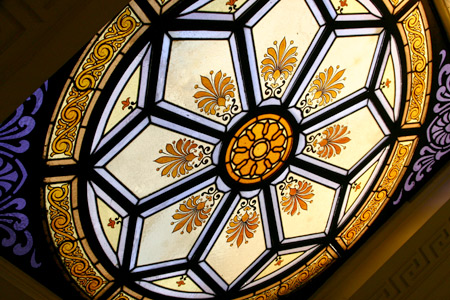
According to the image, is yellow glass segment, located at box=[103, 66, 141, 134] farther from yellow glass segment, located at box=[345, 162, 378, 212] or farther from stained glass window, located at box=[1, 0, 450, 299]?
yellow glass segment, located at box=[345, 162, 378, 212]

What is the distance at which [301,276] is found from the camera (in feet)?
11.1

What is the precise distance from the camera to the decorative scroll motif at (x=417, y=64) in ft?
9.07

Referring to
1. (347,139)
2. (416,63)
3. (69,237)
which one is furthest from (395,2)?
(69,237)

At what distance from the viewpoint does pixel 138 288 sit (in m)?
2.79

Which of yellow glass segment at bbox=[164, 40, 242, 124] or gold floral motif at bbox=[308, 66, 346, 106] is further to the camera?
gold floral motif at bbox=[308, 66, 346, 106]

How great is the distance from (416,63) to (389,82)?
236 mm

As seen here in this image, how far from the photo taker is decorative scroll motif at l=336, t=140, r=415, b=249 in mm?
3262

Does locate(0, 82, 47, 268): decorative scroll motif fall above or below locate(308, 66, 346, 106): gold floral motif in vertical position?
below

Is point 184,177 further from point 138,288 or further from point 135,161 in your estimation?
point 138,288

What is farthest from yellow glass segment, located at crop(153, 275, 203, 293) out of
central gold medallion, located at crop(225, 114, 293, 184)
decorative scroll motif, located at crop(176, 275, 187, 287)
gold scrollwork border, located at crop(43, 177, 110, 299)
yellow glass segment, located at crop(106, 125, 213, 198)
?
central gold medallion, located at crop(225, 114, 293, 184)

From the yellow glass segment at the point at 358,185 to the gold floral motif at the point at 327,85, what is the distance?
75 centimetres

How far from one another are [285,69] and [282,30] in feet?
0.78

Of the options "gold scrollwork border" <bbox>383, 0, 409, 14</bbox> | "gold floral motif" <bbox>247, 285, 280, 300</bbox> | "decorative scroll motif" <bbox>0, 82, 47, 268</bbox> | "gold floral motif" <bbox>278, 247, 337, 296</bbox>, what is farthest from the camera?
"gold floral motif" <bbox>278, 247, 337, 296</bbox>

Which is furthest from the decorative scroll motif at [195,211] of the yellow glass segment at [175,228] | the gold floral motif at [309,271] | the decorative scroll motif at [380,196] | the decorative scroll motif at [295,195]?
the decorative scroll motif at [380,196]
